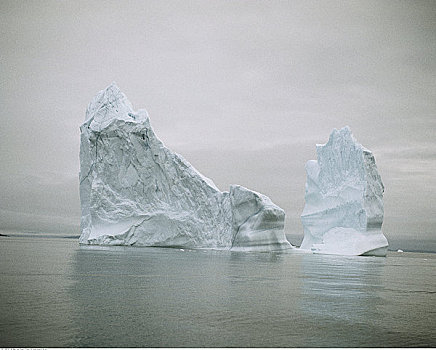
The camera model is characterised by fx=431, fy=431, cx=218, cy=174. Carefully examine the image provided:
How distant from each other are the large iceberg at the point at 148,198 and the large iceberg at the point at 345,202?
15.5ft

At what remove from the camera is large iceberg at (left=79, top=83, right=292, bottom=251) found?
2817cm

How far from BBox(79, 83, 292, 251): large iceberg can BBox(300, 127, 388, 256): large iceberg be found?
4710mm

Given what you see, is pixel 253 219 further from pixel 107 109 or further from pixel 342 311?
pixel 342 311

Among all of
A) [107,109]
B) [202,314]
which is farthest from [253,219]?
[202,314]

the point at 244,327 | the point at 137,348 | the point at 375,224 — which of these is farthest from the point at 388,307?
the point at 375,224

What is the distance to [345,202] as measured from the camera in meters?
31.9

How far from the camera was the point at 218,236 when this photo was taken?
30688mm

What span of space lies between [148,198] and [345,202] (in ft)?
47.3

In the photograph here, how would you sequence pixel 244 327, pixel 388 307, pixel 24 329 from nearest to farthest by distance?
1. pixel 24 329
2. pixel 244 327
3. pixel 388 307

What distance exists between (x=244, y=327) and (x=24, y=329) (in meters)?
2.44

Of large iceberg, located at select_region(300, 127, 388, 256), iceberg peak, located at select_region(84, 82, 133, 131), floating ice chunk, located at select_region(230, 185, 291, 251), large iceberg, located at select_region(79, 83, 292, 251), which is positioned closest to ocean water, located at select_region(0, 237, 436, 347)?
large iceberg, located at select_region(79, 83, 292, 251)

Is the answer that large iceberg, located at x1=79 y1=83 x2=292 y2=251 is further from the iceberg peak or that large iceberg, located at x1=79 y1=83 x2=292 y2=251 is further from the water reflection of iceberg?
the water reflection of iceberg

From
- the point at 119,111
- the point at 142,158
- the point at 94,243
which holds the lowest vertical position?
the point at 94,243

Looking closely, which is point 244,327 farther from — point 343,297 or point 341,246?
point 341,246
